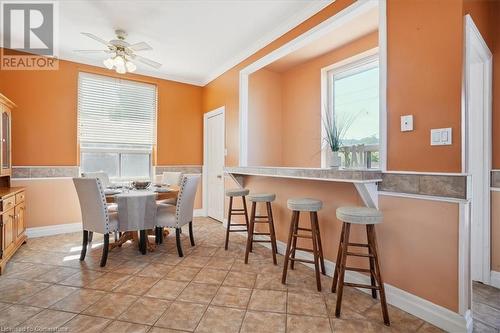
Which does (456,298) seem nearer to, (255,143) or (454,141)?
(454,141)

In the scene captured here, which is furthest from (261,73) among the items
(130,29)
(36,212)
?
(36,212)

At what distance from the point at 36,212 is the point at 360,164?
468cm

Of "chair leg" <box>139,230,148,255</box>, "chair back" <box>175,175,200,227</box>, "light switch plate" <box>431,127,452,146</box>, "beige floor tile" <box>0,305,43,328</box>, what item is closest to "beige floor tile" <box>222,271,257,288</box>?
"chair back" <box>175,175,200,227</box>

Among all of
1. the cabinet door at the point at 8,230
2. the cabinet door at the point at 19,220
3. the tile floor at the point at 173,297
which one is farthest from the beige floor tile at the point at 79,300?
the cabinet door at the point at 19,220

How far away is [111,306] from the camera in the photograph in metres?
1.96

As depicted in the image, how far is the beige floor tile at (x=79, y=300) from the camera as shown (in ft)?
6.35

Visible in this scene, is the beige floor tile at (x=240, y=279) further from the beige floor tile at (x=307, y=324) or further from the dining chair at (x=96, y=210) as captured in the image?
the dining chair at (x=96, y=210)

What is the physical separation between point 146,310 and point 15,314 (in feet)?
3.07

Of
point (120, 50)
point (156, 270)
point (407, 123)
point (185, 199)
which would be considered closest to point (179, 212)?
point (185, 199)

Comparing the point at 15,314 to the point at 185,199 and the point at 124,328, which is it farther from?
the point at 185,199

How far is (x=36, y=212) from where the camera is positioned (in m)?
3.82

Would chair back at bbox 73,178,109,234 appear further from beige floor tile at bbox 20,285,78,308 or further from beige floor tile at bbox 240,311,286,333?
beige floor tile at bbox 240,311,286,333

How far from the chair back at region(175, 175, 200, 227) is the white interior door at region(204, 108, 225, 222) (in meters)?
1.41

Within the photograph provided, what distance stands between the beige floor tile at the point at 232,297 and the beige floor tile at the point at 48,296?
1.28 m
